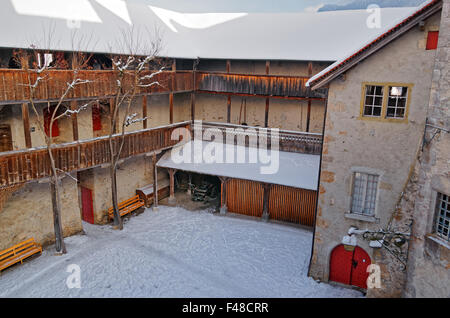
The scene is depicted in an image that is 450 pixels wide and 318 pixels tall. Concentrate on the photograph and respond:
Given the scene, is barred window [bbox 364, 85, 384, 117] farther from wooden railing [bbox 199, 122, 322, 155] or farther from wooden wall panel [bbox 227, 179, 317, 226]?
wooden railing [bbox 199, 122, 322, 155]

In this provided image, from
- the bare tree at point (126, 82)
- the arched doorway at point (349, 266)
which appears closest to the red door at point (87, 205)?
the bare tree at point (126, 82)

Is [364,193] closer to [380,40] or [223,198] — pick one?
[380,40]

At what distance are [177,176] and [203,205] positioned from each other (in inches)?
176

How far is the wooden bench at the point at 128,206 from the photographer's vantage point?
74.2 feet

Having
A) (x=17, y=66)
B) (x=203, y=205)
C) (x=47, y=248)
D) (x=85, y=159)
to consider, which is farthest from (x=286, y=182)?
(x=17, y=66)

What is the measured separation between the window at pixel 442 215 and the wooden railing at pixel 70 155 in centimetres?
1613

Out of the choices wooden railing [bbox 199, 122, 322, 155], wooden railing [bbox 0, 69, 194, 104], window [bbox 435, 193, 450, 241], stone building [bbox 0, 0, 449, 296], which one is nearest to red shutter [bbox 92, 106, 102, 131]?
stone building [bbox 0, 0, 449, 296]

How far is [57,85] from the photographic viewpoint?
17.5 meters

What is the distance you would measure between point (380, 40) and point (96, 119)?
16.8 meters

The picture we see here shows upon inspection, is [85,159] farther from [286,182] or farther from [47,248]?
[286,182]

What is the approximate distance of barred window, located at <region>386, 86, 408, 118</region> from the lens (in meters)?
13.9

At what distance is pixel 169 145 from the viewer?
25.2 m

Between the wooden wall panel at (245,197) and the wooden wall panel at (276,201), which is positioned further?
the wooden wall panel at (245,197)

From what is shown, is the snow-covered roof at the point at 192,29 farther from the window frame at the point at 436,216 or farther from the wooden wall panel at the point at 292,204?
the window frame at the point at 436,216
